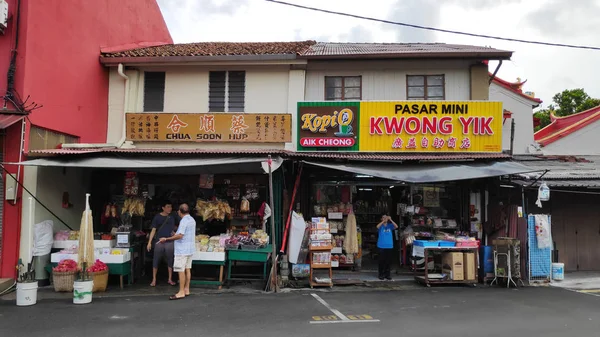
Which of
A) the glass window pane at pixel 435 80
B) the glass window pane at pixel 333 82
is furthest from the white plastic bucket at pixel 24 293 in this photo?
the glass window pane at pixel 435 80

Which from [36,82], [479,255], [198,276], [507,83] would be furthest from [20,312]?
[507,83]

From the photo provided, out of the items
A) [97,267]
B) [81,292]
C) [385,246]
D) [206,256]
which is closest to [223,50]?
[206,256]

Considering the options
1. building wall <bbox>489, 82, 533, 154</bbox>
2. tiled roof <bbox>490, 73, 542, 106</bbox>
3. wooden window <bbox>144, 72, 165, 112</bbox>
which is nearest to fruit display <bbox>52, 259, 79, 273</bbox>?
wooden window <bbox>144, 72, 165, 112</bbox>

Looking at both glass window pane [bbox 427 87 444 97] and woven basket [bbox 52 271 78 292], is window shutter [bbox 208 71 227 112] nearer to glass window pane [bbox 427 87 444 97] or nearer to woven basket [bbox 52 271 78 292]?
woven basket [bbox 52 271 78 292]

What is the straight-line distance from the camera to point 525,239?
1040cm

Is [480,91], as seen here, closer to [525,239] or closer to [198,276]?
[525,239]

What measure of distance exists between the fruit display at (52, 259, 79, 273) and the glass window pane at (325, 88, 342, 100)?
26.1 ft

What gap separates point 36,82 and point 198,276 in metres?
5.92

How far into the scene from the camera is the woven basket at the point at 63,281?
29.3ft

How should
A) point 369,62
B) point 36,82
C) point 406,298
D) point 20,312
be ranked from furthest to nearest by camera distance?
point 369,62 < point 36,82 < point 406,298 < point 20,312

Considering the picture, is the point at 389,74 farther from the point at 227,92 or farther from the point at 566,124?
the point at 566,124

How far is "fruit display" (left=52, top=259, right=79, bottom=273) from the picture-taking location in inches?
353

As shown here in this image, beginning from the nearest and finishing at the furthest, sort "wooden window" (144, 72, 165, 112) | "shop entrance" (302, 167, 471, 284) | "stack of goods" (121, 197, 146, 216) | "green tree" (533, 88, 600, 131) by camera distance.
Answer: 1. "stack of goods" (121, 197, 146, 216)
2. "shop entrance" (302, 167, 471, 284)
3. "wooden window" (144, 72, 165, 112)
4. "green tree" (533, 88, 600, 131)

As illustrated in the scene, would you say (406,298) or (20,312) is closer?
(20,312)
